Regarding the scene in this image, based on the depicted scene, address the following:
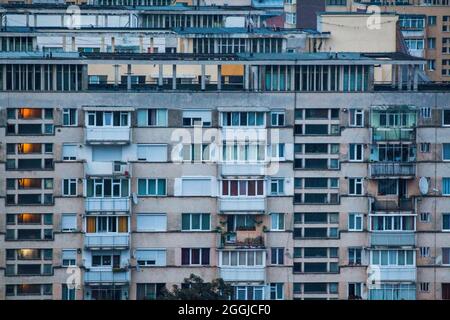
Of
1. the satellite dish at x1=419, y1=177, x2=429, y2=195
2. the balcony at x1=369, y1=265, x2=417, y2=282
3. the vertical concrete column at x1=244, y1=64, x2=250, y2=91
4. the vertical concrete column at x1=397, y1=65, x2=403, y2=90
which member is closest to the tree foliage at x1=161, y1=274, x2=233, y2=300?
the balcony at x1=369, y1=265, x2=417, y2=282

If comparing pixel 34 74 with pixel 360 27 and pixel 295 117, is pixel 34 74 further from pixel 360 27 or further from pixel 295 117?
pixel 360 27

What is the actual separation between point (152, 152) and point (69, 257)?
207 centimetres

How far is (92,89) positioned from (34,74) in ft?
3.05

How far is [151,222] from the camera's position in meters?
26.8

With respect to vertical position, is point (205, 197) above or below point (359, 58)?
below

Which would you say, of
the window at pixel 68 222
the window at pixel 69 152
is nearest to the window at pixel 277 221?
the window at pixel 68 222

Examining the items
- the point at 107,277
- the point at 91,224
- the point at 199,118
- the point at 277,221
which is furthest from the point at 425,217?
the point at 91,224

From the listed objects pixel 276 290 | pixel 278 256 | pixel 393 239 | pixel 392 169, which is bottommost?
pixel 276 290

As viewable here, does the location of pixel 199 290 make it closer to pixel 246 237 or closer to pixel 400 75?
pixel 246 237

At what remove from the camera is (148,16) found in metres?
43.7
